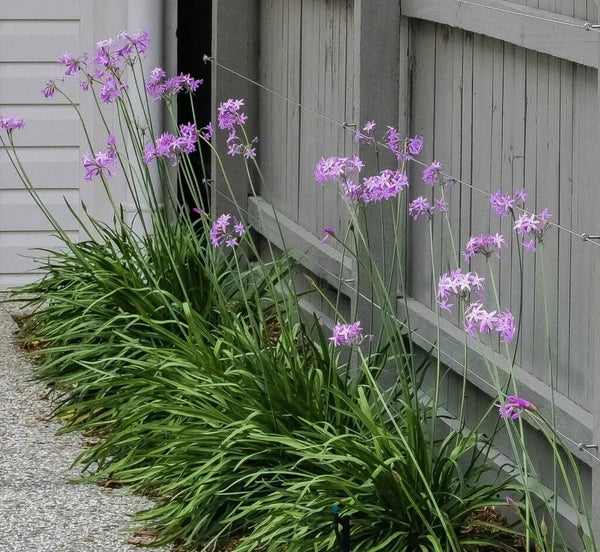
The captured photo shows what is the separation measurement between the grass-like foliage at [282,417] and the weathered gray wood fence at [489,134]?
0.13m

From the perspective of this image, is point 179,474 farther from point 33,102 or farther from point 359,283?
point 33,102

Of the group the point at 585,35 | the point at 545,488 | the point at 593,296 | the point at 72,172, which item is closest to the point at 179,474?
the point at 545,488

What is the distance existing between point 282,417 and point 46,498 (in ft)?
2.87

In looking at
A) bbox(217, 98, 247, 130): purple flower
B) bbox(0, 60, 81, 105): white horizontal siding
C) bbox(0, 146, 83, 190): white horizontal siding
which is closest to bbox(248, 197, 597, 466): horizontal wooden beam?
bbox(217, 98, 247, 130): purple flower

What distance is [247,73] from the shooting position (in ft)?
23.7

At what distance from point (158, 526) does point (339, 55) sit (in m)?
2.31

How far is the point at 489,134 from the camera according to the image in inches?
163

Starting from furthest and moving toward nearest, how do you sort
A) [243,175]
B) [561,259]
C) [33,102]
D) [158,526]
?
[33,102]
[243,175]
[158,526]
[561,259]

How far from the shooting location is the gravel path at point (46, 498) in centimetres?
419

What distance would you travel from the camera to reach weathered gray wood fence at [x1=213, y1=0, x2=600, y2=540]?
348 cm

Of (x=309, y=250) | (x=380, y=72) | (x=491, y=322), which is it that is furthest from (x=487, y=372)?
(x=309, y=250)

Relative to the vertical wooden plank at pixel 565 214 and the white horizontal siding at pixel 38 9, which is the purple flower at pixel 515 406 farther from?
the white horizontal siding at pixel 38 9

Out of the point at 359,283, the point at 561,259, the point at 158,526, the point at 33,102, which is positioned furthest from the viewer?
the point at 33,102

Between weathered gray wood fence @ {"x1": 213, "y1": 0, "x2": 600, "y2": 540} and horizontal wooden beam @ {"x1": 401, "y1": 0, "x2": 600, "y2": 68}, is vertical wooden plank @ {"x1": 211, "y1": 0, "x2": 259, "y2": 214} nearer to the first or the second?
weathered gray wood fence @ {"x1": 213, "y1": 0, "x2": 600, "y2": 540}
